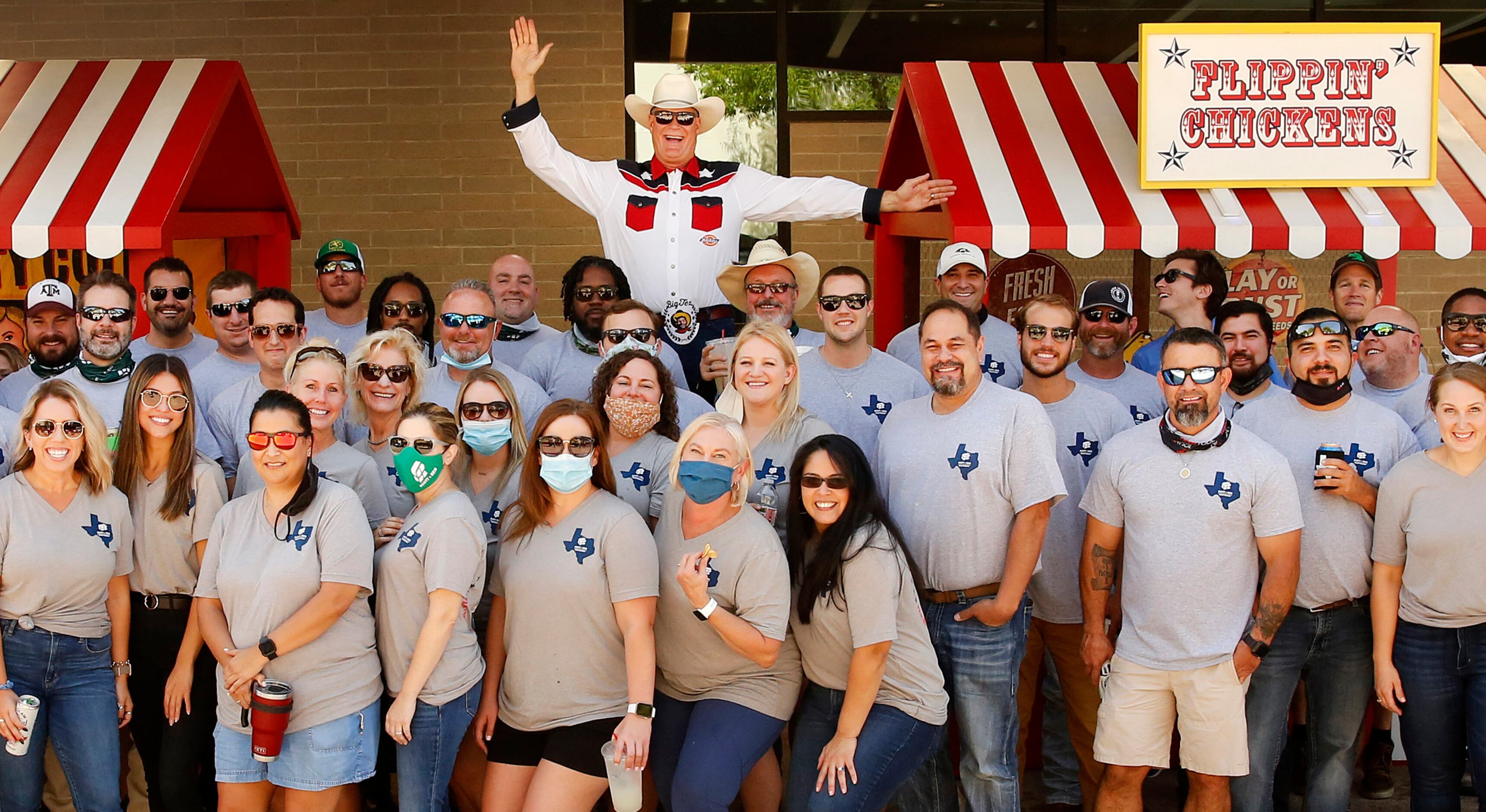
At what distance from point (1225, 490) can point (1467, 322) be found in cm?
206

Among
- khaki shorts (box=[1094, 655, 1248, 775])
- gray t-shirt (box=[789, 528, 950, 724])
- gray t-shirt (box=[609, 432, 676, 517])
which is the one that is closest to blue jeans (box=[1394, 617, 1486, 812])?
khaki shorts (box=[1094, 655, 1248, 775])

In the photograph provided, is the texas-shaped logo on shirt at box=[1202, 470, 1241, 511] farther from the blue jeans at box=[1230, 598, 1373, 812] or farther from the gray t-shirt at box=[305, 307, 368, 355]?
the gray t-shirt at box=[305, 307, 368, 355]

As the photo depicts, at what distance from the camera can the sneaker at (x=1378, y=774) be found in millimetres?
5477

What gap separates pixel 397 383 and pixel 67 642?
4.40 ft

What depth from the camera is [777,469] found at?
180 inches

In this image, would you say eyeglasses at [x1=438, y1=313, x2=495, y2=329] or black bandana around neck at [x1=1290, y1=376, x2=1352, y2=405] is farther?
eyeglasses at [x1=438, y1=313, x2=495, y2=329]

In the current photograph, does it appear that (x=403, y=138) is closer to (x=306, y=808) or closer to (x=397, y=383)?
(x=397, y=383)

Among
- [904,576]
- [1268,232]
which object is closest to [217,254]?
[904,576]

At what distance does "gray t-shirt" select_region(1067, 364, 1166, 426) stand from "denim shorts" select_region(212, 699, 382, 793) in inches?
116

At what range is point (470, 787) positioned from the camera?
4.63 metres

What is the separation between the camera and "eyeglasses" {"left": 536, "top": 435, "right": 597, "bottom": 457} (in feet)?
13.6

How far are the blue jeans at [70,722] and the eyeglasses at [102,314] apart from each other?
1228 mm

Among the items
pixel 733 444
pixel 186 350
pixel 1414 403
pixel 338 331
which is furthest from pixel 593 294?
pixel 1414 403

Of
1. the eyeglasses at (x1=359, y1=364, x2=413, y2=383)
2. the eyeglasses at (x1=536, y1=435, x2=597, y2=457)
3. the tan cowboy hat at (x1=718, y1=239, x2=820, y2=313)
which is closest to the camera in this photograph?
the eyeglasses at (x1=536, y1=435, x2=597, y2=457)
